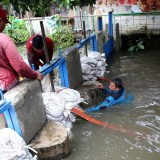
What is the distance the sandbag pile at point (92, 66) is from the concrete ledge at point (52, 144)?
292 centimetres

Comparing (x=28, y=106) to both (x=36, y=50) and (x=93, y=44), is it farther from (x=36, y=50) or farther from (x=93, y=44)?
(x=93, y=44)

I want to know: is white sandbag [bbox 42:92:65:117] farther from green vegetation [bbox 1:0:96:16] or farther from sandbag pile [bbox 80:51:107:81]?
sandbag pile [bbox 80:51:107:81]

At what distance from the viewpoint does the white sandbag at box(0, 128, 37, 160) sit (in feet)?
10.2

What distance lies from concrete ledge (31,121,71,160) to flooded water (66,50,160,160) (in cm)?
24

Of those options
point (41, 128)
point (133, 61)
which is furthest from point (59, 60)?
point (133, 61)

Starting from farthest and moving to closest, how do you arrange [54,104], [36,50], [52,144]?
[36,50], [54,104], [52,144]

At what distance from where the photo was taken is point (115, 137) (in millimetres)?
4465

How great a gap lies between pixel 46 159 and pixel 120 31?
29.3ft

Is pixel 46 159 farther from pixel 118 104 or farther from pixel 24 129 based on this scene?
pixel 118 104

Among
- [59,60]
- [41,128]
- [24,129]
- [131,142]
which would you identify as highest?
[59,60]

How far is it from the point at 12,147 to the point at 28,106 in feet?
2.36

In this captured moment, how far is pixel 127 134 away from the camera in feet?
14.9

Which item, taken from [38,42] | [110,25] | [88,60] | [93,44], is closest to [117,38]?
[110,25]

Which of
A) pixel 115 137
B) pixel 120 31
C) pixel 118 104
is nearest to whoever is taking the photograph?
pixel 115 137
